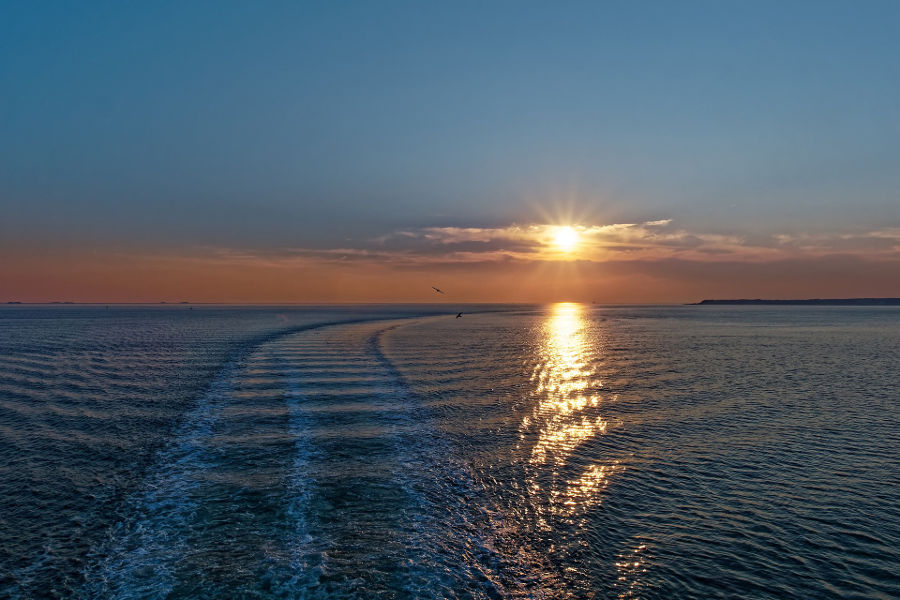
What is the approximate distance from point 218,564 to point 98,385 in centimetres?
2645

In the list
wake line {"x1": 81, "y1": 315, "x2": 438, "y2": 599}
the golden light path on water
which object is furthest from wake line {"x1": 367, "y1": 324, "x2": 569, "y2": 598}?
wake line {"x1": 81, "y1": 315, "x2": 438, "y2": 599}

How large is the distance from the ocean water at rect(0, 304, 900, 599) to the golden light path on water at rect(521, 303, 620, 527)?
0.13m

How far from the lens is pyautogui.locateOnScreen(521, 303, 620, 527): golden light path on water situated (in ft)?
→ 45.7

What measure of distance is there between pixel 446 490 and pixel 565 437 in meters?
Result: 7.18

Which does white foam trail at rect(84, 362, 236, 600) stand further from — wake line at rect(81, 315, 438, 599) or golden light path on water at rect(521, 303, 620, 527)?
golden light path on water at rect(521, 303, 620, 527)

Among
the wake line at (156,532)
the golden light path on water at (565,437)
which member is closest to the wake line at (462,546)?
the golden light path on water at (565,437)

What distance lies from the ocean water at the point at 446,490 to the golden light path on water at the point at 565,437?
0.13m

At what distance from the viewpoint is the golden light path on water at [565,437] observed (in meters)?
13.9

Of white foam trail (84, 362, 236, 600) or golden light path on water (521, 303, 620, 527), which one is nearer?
white foam trail (84, 362, 236, 600)

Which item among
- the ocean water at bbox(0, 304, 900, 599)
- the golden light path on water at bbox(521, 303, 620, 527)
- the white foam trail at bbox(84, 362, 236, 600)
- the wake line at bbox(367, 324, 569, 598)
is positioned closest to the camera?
the white foam trail at bbox(84, 362, 236, 600)

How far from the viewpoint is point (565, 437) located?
2005 cm

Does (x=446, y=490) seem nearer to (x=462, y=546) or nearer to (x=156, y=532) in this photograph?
(x=462, y=546)

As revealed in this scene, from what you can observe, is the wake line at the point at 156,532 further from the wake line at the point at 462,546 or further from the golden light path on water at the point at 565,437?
the golden light path on water at the point at 565,437

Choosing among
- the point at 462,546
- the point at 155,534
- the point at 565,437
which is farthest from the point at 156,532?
the point at 565,437
